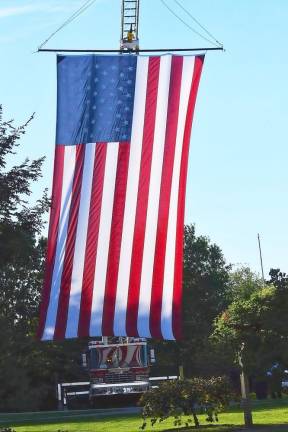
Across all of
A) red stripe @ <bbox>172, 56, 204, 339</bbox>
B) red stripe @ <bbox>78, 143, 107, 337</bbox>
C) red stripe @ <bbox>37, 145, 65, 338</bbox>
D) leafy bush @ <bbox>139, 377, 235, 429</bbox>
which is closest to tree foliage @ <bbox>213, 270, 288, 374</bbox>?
leafy bush @ <bbox>139, 377, 235, 429</bbox>

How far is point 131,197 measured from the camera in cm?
2166

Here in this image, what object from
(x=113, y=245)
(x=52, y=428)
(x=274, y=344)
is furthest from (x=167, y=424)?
(x=113, y=245)

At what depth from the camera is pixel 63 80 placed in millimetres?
21828

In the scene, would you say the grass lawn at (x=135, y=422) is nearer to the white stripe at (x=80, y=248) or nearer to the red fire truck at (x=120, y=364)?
the white stripe at (x=80, y=248)

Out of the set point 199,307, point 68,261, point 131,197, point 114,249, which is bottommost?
point 68,261

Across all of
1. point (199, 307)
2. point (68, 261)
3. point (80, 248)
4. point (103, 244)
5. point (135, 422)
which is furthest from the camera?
point (199, 307)

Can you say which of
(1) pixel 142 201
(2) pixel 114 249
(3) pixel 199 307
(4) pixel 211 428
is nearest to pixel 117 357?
(4) pixel 211 428

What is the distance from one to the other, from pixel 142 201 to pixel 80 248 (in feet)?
6.08

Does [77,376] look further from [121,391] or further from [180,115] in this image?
[180,115]

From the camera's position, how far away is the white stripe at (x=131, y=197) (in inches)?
837

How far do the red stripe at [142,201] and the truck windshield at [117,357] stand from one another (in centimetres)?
1904

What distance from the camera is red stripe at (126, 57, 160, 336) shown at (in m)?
21.3

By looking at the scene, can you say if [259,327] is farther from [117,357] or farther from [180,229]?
[117,357]

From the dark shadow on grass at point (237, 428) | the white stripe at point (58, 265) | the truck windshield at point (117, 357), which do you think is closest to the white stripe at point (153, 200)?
the white stripe at point (58, 265)
